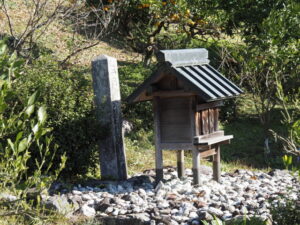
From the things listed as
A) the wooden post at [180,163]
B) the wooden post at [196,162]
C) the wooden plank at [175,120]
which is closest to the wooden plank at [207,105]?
the wooden plank at [175,120]

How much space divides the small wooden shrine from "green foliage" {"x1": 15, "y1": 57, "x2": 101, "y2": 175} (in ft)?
2.60

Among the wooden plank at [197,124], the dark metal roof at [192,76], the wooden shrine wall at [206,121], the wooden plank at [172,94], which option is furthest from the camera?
the wooden shrine wall at [206,121]

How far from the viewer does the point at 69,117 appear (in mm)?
8172

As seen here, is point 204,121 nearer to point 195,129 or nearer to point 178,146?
point 195,129

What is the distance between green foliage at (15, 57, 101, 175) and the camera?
26.5ft

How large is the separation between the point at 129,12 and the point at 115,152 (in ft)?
29.2

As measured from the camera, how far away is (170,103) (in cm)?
795

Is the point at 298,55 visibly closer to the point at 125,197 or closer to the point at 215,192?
the point at 215,192

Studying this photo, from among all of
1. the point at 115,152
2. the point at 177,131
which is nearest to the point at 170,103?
the point at 177,131

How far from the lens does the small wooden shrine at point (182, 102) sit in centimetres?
769

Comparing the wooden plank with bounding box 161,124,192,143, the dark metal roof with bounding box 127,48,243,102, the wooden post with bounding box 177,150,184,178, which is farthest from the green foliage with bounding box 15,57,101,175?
the wooden post with bounding box 177,150,184,178

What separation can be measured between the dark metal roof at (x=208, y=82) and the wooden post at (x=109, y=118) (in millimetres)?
1311

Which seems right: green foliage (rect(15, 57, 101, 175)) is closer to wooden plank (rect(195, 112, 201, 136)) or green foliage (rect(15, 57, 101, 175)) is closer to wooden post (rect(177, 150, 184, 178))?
wooden post (rect(177, 150, 184, 178))

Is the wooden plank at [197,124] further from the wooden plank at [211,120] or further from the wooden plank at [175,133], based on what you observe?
the wooden plank at [211,120]
